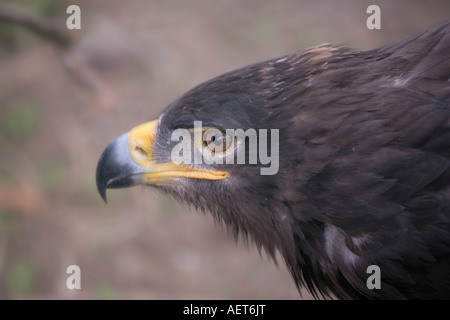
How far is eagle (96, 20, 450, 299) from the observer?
2.26m

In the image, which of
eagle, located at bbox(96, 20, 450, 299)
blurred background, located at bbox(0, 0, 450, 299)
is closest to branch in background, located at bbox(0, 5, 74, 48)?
blurred background, located at bbox(0, 0, 450, 299)

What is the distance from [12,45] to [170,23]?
7.74 feet

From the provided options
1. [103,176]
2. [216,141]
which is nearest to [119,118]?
[103,176]

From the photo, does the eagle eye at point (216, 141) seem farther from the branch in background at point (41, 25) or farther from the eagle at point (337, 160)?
the branch in background at point (41, 25)

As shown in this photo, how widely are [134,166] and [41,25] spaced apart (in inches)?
101

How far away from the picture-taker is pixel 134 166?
2930 mm

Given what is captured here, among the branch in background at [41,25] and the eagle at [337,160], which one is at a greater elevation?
the branch in background at [41,25]

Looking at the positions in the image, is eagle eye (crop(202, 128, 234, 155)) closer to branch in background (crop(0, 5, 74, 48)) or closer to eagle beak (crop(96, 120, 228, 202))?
eagle beak (crop(96, 120, 228, 202))

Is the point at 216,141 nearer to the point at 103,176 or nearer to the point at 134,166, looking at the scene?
the point at 134,166

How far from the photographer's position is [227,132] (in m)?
2.56

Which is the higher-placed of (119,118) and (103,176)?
(119,118)

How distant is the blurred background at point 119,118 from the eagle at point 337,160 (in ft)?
9.47

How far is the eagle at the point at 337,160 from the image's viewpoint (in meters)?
2.26

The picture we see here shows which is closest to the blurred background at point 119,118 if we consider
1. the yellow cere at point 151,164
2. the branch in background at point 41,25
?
the branch in background at point 41,25
